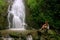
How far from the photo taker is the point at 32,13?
57.0ft

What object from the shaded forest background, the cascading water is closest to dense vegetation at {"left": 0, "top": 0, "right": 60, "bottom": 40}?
the shaded forest background

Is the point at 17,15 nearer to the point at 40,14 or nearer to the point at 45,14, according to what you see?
the point at 40,14

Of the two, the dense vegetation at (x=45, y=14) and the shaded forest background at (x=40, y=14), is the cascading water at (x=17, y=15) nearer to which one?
the shaded forest background at (x=40, y=14)

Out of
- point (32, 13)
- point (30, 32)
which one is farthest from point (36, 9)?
point (30, 32)

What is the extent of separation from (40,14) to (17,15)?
1.68m

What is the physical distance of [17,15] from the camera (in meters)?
17.6

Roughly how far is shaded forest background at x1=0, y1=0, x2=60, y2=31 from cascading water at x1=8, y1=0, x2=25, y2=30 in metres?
0.34

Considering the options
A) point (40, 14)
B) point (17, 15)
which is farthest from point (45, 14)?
point (17, 15)

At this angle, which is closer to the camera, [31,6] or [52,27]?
[52,27]

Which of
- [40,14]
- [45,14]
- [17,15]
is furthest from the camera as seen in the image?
[17,15]

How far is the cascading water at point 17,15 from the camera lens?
16.9m

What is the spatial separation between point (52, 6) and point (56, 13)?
605mm

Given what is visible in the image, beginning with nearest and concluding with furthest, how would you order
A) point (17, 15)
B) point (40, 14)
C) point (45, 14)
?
point (45, 14)
point (40, 14)
point (17, 15)

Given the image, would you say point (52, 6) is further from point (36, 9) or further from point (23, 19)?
point (23, 19)
